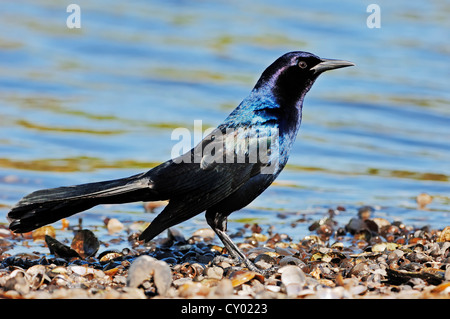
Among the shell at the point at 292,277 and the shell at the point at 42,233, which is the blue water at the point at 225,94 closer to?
the shell at the point at 42,233

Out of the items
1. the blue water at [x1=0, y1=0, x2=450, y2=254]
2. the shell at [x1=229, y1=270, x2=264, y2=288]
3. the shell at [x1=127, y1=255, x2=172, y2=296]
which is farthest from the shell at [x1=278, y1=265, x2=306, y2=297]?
the blue water at [x1=0, y1=0, x2=450, y2=254]

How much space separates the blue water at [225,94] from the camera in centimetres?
972

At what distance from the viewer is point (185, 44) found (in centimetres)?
1600

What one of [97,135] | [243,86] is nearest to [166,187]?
[97,135]

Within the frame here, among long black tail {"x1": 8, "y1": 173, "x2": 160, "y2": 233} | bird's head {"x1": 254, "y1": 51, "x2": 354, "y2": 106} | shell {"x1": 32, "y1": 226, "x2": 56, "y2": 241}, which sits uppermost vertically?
bird's head {"x1": 254, "y1": 51, "x2": 354, "y2": 106}

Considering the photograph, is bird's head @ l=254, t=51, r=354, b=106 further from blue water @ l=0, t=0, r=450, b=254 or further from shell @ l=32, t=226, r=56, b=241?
shell @ l=32, t=226, r=56, b=241

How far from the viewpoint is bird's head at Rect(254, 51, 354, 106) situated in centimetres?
661

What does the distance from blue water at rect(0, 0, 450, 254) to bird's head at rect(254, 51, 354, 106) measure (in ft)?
5.99

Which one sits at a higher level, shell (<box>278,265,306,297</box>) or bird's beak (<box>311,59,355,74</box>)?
bird's beak (<box>311,59,355,74</box>)

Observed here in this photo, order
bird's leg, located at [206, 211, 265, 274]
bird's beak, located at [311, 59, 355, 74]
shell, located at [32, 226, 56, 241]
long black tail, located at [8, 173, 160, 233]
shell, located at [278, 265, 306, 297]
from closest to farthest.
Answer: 1. shell, located at [278, 265, 306, 297]
2. long black tail, located at [8, 173, 160, 233]
3. bird's leg, located at [206, 211, 265, 274]
4. bird's beak, located at [311, 59, 355, 74]
5. shell, located at [32, 226, 56, 241]

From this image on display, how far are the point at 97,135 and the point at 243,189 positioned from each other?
5.67m

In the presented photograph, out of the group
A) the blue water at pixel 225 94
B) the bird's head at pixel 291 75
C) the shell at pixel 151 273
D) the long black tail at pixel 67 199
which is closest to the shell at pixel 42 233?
the blue water at pixel 225 94

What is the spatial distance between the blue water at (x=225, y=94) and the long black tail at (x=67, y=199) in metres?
2.36
